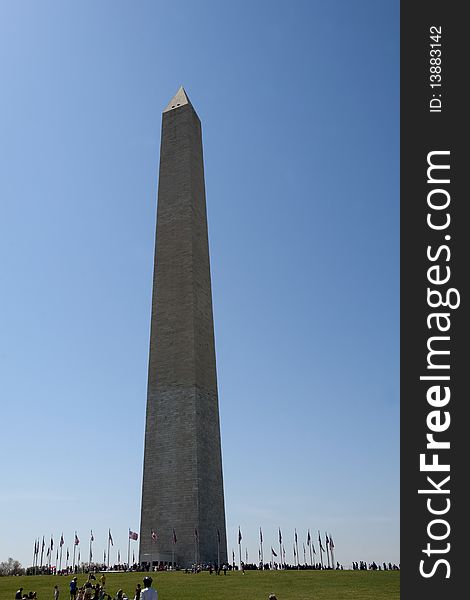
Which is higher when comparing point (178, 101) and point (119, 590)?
point (178, 101)

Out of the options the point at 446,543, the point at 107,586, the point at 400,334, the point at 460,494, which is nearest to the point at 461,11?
the point at 400,334

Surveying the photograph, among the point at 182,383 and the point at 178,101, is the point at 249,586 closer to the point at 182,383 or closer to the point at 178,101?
the point at 182,383

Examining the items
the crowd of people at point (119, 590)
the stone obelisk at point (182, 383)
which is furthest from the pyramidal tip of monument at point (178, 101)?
the crowd of people at point (119, 590)

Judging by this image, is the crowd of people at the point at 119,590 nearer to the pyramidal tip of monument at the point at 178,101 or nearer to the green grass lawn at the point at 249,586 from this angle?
the green grass lawn at the point at 249,586

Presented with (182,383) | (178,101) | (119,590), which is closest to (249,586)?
(119,590)

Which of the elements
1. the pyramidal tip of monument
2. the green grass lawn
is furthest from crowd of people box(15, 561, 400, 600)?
the pyramidal tip of monument

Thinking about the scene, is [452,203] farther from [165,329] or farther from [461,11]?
[165,329]

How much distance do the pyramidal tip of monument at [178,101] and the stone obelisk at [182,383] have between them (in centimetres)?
61

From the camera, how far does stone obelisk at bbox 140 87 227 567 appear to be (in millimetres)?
40719

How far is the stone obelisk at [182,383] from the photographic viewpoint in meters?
40.7

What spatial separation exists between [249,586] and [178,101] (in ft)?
118

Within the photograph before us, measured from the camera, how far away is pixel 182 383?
142ft

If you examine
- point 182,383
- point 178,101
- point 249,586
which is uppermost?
point 178,101

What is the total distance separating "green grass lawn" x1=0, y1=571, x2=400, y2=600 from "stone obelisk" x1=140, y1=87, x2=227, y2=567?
6423mm
